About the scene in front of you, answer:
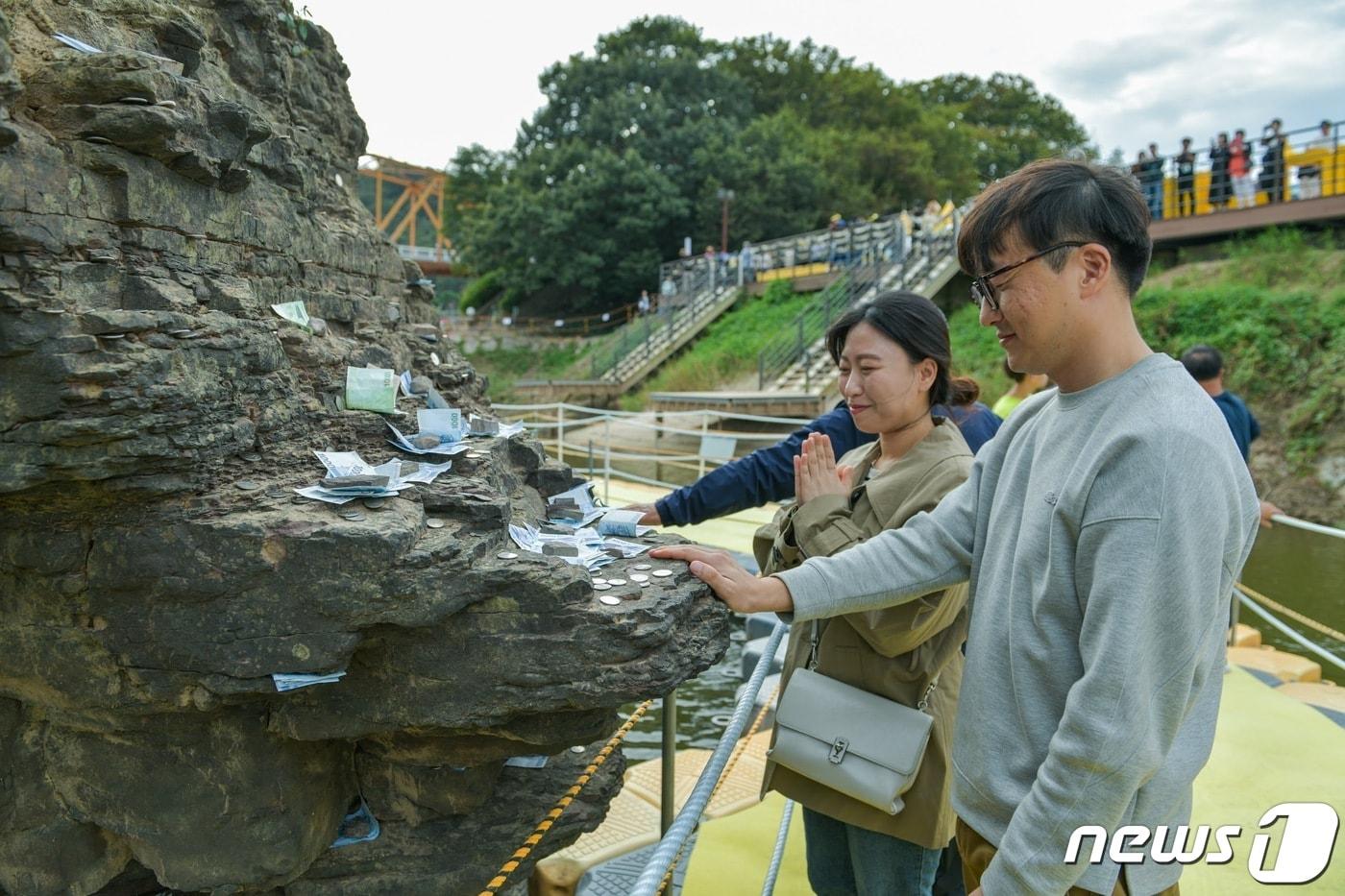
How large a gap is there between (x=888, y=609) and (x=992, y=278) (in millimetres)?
803

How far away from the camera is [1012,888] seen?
4.37 ft

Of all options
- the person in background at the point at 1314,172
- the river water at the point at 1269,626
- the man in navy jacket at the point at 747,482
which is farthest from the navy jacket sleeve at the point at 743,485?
the person in background at the point at 1314,172

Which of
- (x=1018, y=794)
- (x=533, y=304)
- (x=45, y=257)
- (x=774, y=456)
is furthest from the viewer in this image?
(x=533, y=304)

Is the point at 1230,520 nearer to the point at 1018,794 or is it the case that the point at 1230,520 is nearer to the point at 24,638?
the point at 1018,794

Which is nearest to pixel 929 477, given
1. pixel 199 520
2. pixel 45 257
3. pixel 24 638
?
pixel 199 520

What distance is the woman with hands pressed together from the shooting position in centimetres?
202

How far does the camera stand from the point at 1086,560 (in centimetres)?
134

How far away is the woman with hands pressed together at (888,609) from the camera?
2.02 meters

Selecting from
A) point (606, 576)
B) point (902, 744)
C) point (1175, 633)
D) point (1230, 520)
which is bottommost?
point (902, 744)

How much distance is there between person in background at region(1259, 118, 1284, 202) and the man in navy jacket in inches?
551

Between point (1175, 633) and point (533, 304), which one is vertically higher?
point (533, 304)

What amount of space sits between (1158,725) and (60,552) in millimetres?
2230

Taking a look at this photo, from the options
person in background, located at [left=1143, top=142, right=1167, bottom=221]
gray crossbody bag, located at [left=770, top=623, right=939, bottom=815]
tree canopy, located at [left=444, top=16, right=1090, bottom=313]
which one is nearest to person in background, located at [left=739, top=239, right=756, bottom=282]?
tree canopy, located at [left=444, top=16, right=1090, bottom=313]

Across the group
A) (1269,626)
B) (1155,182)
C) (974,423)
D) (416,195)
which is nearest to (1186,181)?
(1155,182)
